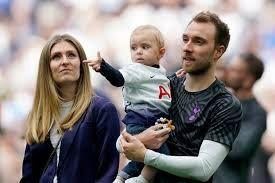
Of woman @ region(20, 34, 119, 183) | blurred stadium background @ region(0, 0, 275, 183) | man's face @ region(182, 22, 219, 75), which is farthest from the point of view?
blurred stadium background @ region(0, 0, 275, 183)

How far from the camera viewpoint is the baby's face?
392cm

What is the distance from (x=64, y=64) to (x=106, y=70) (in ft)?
1.97

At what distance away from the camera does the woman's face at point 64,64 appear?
4.16 m

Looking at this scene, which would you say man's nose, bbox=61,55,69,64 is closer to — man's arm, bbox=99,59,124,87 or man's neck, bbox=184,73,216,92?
man's arm, bbox=99,59,124,87

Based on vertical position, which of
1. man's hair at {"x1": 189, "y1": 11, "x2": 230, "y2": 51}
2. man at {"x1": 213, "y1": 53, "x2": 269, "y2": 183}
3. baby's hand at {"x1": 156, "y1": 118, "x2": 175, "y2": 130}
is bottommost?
man at {"x1": 213, "y1": 53, "x2": 269, "y2": 183}

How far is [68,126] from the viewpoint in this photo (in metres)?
4.09

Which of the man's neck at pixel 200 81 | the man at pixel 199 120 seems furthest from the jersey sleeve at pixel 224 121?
the man's neck at pixel 200 81

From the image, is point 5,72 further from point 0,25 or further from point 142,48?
point 142,48

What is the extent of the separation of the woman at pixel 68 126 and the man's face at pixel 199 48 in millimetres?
761

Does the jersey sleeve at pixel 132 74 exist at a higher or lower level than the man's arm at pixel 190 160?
higher

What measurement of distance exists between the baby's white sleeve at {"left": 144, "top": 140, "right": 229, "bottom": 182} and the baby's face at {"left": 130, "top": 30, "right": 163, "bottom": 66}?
2.14 ft

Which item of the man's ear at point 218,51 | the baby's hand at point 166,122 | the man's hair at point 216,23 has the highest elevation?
the man's hair at point 216,23

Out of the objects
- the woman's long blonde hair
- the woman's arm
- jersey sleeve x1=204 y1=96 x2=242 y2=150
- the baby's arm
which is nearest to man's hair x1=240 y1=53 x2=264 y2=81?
the woman's long blonde hair

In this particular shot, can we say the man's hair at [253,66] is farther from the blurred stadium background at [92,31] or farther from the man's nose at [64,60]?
the man's nose at [64,60]
